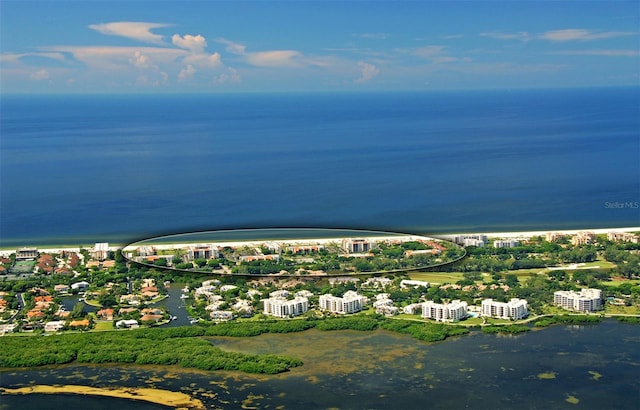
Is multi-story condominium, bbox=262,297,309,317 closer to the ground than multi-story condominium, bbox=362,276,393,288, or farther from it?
closer to the ground

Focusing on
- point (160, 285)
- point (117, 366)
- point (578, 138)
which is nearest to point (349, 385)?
point (117, 366)

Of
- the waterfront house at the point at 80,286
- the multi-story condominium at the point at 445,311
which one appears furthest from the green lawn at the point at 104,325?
the multi-story condominium at the point at 445,311

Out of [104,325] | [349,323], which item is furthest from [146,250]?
[104,325]

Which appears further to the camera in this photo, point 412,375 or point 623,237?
point 623,237

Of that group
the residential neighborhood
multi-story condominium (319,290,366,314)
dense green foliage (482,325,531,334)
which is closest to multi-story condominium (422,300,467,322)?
the residential neighborhood

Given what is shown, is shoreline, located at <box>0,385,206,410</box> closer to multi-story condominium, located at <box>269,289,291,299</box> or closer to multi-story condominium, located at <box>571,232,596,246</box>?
multi-story condominium, located at <box>269,289,291,299</box>

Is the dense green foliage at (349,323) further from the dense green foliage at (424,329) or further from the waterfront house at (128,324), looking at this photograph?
the waterfront house at (128,324)

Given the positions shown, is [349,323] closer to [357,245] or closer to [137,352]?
[137,352]
